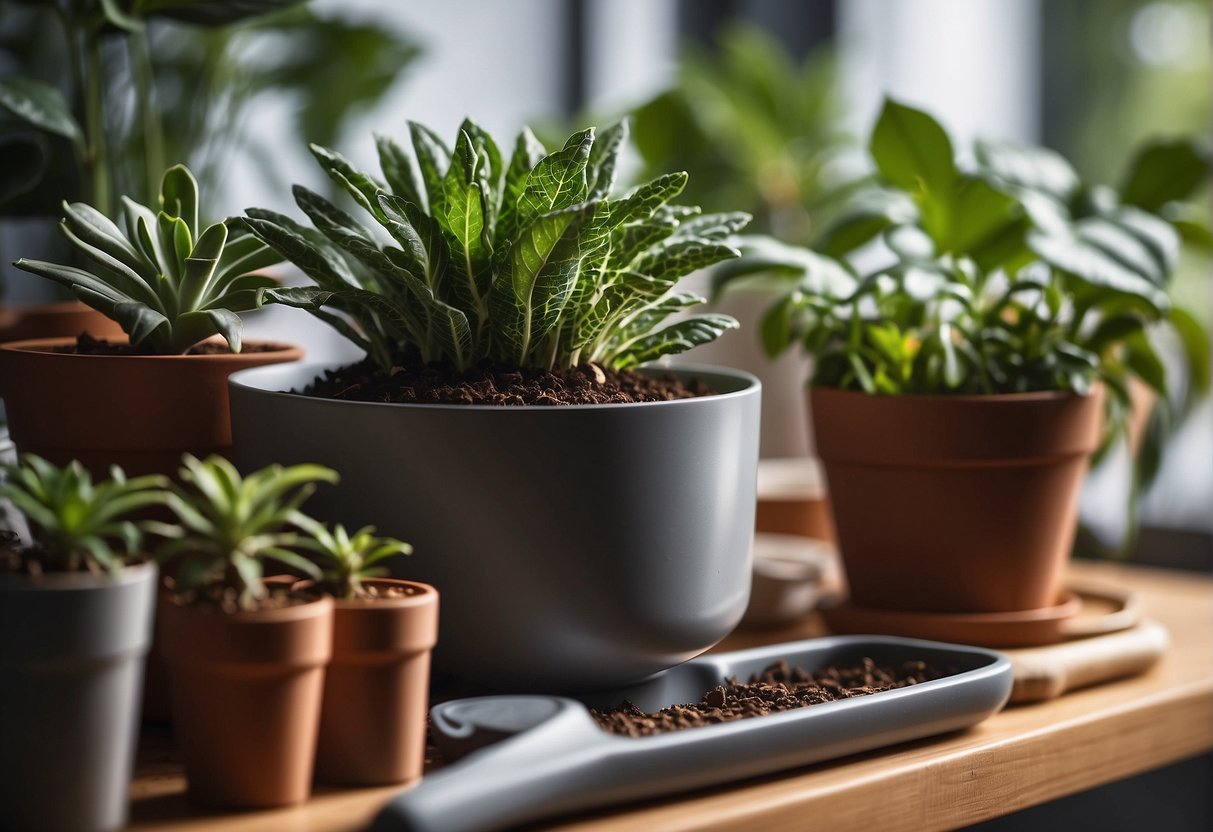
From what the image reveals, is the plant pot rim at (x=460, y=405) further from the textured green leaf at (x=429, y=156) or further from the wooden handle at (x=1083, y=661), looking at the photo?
the wooden handle at (x=1083, y=661)

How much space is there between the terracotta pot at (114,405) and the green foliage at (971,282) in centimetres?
39

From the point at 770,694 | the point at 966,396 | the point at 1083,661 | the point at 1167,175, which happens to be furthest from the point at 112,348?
the point at 1167,175

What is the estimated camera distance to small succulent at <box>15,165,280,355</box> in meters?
0.65

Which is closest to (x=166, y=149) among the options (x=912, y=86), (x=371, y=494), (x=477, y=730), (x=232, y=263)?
(x=232, y=263)

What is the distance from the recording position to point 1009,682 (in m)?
0.72

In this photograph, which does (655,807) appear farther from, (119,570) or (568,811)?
(119,570)

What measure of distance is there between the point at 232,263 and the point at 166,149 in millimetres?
718

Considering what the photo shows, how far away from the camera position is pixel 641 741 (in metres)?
0.56

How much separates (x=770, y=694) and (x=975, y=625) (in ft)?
0.75

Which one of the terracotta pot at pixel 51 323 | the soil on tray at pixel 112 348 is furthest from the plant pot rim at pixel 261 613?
the terracotta pot at pixel 51 323

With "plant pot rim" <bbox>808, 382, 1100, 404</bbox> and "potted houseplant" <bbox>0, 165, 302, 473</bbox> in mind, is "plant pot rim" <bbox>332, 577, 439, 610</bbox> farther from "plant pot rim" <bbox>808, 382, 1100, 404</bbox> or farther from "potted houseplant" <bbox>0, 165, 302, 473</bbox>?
"plant pot rim" <bbox>808, 382, 1100, 404</bbox>

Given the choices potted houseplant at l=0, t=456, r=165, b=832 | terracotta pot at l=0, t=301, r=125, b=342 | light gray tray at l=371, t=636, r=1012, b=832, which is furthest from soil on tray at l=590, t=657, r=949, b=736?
terracotta pot at l=0, t=301, r=125, b=342

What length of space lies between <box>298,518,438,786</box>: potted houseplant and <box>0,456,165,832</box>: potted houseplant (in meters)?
0.08

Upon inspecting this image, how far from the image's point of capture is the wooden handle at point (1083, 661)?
790mm
